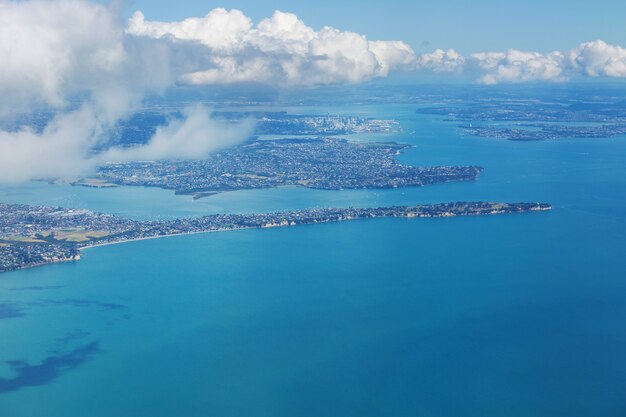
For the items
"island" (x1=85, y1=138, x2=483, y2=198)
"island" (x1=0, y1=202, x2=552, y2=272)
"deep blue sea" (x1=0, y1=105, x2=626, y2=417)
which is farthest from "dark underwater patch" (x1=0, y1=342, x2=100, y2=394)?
"island" (x1=85, y1=138, x2=483, y2=198)

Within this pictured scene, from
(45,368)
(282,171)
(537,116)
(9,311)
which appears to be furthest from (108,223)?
(537,116)

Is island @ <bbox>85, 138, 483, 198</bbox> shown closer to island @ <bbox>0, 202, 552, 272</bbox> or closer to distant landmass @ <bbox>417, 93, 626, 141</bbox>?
island @ <bbox>0, 202, 552, 272</bbox>

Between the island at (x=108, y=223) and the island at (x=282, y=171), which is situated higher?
the island at (x=282, y=171)

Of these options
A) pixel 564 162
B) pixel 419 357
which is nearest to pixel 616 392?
pixel 419 357

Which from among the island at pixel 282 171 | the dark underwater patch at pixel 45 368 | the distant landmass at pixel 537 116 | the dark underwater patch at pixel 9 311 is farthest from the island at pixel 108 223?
the distant landmass at pixel 537 116

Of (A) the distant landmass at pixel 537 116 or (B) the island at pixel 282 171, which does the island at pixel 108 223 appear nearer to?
(B) the island at pixel 282 171
